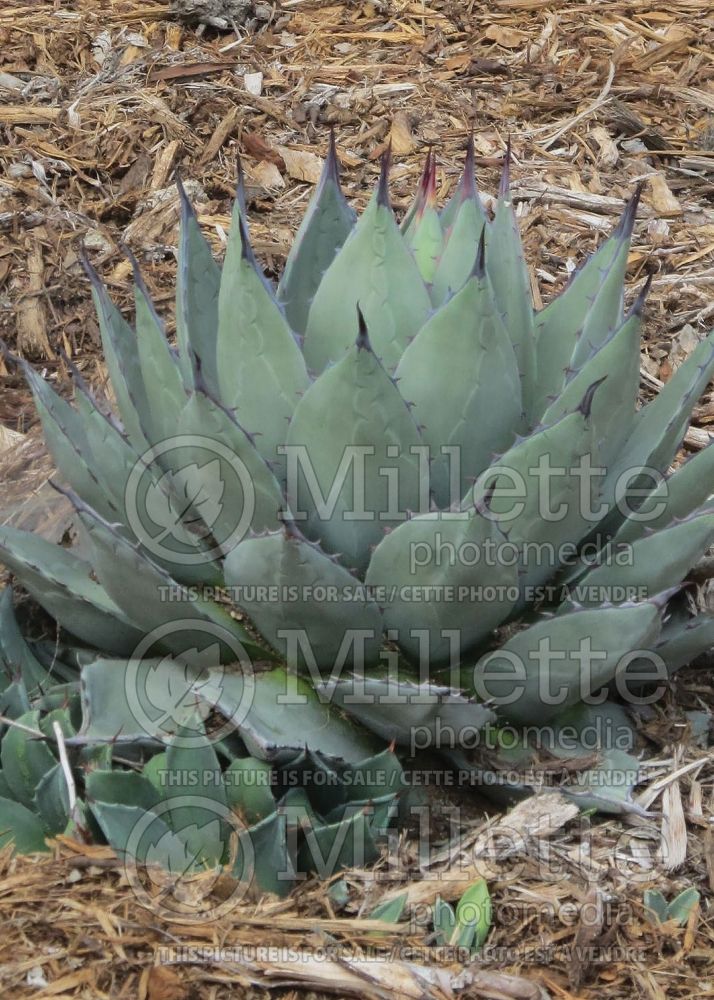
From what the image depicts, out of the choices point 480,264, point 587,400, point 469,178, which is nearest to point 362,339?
point 480,264

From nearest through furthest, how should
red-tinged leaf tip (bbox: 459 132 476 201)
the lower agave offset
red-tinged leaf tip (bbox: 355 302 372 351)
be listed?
1. red-tinged leaf tip (bbox: 355 302 372 351)
2. the lower agave offset
3. red-tinged leaf tip (bbox: 459 132 476 201)

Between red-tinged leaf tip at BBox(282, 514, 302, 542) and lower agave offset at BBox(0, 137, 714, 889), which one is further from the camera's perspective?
lower agave offset at BBox(0, 137, 714, 889)

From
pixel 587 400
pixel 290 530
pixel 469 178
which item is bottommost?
pixel 290 530

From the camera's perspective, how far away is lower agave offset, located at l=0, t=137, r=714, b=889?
1787 millimetres

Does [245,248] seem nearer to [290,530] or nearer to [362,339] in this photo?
[362,339]

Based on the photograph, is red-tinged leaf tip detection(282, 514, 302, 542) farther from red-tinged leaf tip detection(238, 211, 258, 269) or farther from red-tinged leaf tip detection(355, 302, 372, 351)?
red-tinged leaf tip detection(238, 211, 258, 269)

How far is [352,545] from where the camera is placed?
1898mm

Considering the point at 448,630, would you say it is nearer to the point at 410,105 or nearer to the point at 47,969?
the point at 47,969

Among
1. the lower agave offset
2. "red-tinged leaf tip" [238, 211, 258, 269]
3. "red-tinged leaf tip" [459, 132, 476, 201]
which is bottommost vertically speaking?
the lower agave offset

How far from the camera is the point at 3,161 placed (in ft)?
12.3

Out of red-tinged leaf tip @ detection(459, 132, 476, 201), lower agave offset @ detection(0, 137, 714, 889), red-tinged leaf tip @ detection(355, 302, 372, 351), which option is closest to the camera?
red-tinged leaf tip @ detection(355, 302, 372, 351)

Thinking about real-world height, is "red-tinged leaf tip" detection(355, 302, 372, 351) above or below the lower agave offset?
above

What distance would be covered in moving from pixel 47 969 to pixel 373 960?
18.5 inches

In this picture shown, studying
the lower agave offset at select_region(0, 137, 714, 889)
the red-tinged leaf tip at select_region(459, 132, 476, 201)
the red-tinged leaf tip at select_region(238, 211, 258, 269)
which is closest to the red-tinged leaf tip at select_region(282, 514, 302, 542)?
the lower agave offset at select_region(0, 137, 714, 889)
